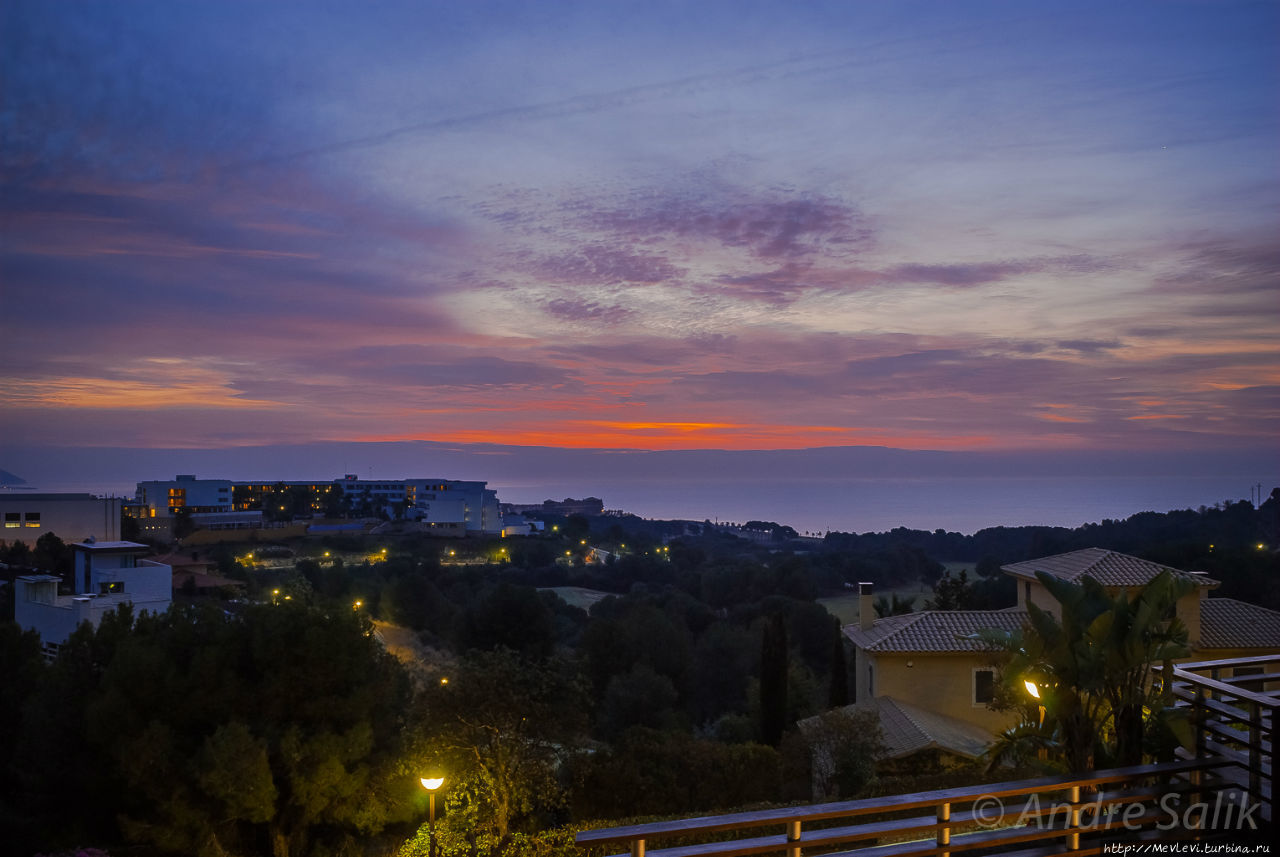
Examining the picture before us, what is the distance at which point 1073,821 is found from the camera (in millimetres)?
4094

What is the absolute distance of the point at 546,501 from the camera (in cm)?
12050

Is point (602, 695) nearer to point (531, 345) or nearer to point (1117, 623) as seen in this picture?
point (531, 345)

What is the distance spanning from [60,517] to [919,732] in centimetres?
3834

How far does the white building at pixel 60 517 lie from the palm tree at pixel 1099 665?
4117cm

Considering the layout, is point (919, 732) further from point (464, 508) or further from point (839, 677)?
point (464, 508)

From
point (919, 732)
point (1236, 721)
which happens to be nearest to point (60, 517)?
point (919, 732)

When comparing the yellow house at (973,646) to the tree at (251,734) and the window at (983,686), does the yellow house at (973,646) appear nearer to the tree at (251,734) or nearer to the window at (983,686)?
the window at (983,686)

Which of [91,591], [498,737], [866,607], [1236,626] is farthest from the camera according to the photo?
[91,591]

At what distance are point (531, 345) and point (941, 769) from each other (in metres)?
16.3

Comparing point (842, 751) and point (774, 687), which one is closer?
point (842, 751)

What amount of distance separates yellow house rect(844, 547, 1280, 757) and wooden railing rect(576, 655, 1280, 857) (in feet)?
42.0

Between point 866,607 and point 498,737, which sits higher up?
point 866,607

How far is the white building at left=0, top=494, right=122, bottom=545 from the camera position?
3669cm

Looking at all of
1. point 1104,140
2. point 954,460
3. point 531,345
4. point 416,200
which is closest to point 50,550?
point 531,345
